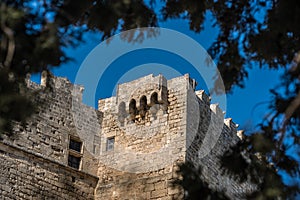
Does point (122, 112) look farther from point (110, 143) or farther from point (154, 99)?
point (154, 99)

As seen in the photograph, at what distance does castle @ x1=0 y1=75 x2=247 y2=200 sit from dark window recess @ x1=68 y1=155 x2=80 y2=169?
0.03 meters

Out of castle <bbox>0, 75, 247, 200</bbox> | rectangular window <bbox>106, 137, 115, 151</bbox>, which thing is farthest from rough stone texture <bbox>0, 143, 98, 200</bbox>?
rectangular window <bbox>106, 137, 115, 151</bbox>

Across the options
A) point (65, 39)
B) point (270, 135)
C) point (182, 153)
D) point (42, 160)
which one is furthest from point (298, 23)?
point (42, 160)

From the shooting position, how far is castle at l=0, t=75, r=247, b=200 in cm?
1702

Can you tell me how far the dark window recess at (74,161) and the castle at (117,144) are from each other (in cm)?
3

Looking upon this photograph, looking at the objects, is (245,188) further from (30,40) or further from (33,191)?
(30,40)

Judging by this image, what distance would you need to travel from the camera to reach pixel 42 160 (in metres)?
17.4

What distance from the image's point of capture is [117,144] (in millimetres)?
18484

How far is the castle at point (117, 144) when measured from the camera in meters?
17.0

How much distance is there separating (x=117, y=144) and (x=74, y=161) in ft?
3.61

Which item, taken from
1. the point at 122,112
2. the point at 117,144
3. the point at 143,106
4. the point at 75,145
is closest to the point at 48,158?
the point at 75,145

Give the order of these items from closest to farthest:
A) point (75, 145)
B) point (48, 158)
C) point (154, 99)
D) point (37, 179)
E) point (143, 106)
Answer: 1. point (37, 179)
2. point (48, 158)
3. point (154, 99)
4. point (143, 106)
5. point (75, 145)

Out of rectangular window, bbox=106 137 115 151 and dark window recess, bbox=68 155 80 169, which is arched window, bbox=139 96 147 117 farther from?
dark window recess, bbox=68 155 80 169

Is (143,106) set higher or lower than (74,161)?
higher
